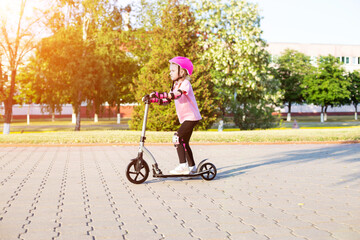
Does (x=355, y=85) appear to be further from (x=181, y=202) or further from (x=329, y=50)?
(x=181, y=202)

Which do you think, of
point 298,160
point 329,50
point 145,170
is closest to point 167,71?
point 298,160

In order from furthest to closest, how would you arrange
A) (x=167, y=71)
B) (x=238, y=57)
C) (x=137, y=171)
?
(x=238, y=57)
(x=167, y=71)
(x=137, y=171)

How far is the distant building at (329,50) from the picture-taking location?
76363mm

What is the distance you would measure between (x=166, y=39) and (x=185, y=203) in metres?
19.4

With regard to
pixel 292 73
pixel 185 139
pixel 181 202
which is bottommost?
pixel 181 202

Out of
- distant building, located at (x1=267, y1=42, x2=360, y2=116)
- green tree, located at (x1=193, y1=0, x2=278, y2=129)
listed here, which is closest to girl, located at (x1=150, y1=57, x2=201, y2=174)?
green tree, located at (x1=193, y1=0, x2=278, y2=129)

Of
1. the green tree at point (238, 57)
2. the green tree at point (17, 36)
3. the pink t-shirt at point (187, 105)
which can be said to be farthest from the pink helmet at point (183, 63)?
the green tree at point (238, 57)

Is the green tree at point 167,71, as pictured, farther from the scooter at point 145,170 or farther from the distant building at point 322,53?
the distant building at point 322,53

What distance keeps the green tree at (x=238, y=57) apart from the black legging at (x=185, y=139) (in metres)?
20.0

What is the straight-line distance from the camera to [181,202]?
5.89 meters

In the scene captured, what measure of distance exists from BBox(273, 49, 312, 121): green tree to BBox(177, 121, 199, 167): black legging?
46.3m

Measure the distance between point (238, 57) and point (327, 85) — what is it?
2280 centimetres

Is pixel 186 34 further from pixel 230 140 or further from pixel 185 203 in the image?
pixel 185 203

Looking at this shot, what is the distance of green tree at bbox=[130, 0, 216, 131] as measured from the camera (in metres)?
22.5
